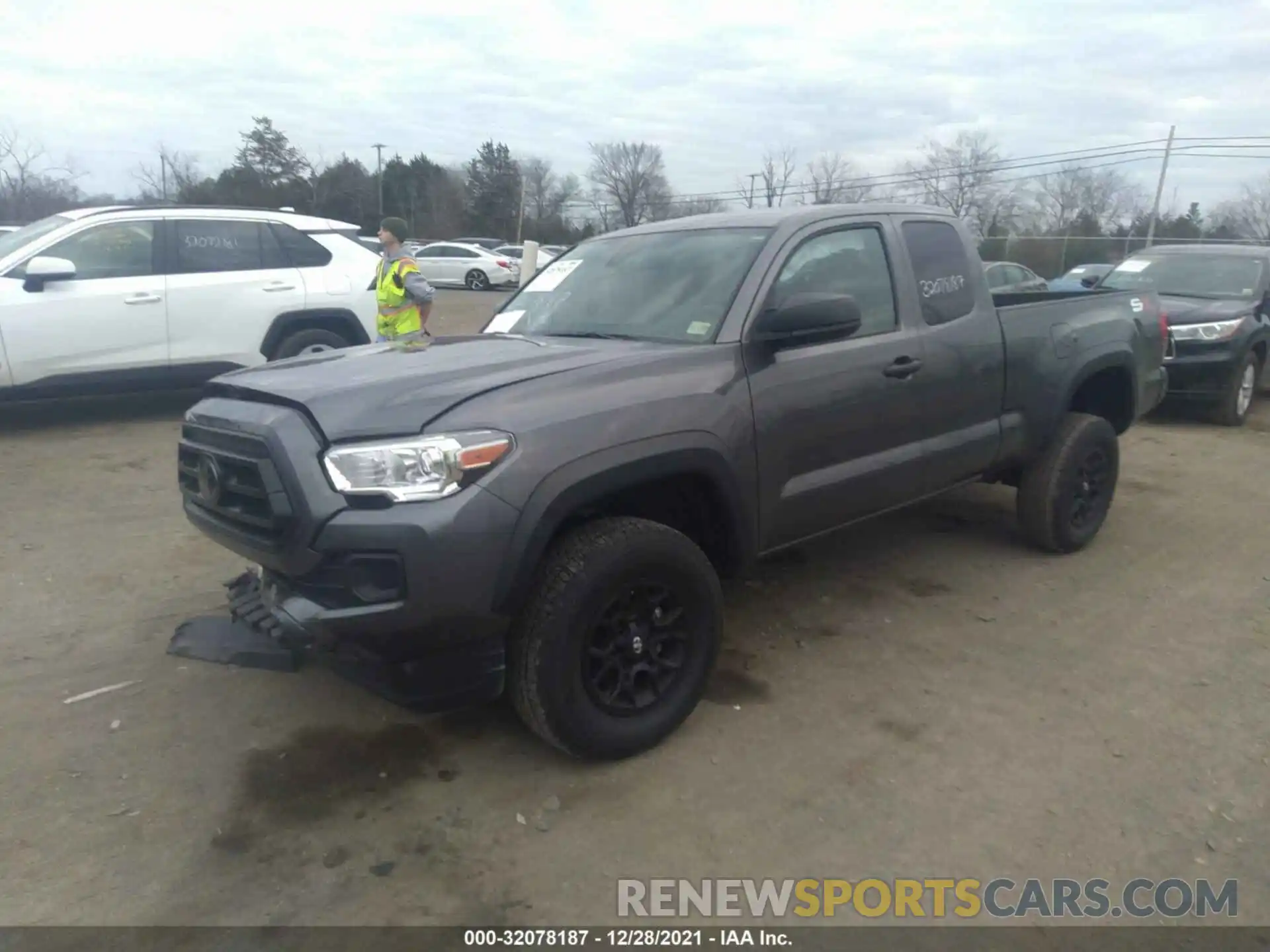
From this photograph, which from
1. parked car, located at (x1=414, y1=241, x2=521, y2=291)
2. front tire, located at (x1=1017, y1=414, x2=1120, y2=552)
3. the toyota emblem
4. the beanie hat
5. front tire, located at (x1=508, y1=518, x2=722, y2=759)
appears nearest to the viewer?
front tire, located at (x1=508, y1=518, x2=722, y2=759)

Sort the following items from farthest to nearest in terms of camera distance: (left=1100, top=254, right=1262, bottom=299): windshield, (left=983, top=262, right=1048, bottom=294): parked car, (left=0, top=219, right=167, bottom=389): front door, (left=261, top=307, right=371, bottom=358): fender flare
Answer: (left=983, top=262, right=1048, bottom=294): parked car, (left=1100, top=254, right=1262, bottom=299): windshield, (left=261, top=307, right=371, bottom=358): fender flare, (left=0, top=219, right=167, bottom=389): front door

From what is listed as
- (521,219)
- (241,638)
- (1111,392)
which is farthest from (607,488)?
(521,219)

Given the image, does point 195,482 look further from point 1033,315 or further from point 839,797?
point 1033,315

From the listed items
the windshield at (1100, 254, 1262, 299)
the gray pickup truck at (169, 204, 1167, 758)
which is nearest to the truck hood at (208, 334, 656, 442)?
the gray pickup truck at (169, 204, 1167, 758)

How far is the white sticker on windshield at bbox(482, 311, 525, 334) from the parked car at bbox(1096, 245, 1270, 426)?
6973 millimetres

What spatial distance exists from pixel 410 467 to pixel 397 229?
5.31 meters

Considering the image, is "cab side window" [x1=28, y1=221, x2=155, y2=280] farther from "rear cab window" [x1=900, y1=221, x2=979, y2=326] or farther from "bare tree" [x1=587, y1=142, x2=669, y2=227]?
"bare tree" [x1=587, y1=142, x2=669, y2=227]

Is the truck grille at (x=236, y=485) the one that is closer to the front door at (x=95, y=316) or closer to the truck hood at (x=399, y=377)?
the truck hood at (x=399, y=377)

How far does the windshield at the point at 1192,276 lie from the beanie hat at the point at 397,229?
22.3ft

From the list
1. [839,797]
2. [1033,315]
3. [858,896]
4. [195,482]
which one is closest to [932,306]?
[1033,315]

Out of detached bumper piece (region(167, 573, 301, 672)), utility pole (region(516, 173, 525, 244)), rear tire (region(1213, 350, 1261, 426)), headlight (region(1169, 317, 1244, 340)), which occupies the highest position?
utility pole (region(516, 173, 525, 244))

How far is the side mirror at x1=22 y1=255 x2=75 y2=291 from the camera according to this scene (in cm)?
727

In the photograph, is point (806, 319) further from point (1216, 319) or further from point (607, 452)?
point (1216, 319)

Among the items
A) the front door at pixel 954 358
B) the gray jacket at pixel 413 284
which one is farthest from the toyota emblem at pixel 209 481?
the gray jacket at pixel 413 284
